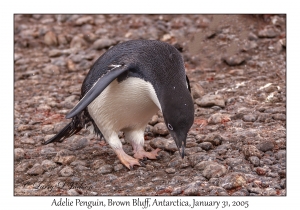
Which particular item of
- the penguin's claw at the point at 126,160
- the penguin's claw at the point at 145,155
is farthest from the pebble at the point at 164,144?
the penguin's claw at the point at 126,160

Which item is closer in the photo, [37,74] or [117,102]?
[117,102]

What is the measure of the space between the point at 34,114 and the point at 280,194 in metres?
2.99

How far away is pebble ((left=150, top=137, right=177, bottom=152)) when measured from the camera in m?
4.59

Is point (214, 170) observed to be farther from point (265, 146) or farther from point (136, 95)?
point (136, 95)

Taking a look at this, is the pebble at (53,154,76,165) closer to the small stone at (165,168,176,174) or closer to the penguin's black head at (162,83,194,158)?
the small stone at (165,168,176,174)

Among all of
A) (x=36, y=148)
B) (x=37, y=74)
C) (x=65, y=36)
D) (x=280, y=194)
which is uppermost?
(x=65, y=36)

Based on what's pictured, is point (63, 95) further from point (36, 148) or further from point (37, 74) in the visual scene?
point (36, 148)

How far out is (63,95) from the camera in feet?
20.1

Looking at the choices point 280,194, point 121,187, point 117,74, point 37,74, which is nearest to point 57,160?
point 121,187

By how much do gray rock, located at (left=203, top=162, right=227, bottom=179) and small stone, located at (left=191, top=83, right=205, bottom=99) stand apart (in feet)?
5.65

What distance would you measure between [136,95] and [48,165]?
1009 millimetres

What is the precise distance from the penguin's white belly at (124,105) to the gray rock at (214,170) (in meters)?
0.59

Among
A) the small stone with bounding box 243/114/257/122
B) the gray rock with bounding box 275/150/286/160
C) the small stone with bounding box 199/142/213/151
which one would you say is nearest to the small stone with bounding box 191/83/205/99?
the small stone with bounding box 243/114/257/122

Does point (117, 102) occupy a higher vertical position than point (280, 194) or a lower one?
higher
